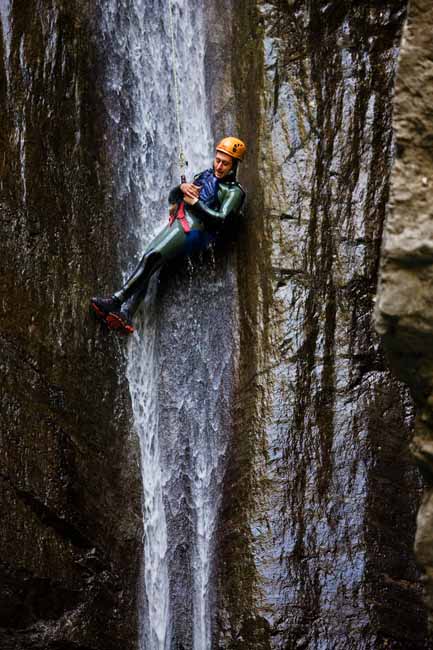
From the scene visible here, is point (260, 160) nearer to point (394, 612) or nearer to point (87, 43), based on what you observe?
point (87, 43)

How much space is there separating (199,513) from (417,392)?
297 centimetres

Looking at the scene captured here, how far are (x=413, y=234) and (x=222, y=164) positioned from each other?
2.78m

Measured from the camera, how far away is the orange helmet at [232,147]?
265 inches

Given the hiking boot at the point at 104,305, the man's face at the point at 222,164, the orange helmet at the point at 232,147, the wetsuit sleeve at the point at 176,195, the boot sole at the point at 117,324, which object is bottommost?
the boot sole at the point at 117,324

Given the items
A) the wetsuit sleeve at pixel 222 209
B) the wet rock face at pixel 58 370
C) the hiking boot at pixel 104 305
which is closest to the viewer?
the wet rock face at pixel 58 370

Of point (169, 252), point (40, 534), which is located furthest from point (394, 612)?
point (169, 252)

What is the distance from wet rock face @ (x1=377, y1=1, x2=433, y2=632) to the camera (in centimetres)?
421

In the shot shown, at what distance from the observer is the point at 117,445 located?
6.95m

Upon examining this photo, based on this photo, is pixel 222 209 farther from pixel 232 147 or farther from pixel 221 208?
pixel 232 147

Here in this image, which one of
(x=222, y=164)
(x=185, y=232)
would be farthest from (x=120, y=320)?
(x=222, y=164)

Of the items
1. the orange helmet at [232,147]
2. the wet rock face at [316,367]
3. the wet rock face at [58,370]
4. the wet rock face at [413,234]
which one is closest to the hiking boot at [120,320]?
the wet rock face at [58,370]

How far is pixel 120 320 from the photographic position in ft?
22.5

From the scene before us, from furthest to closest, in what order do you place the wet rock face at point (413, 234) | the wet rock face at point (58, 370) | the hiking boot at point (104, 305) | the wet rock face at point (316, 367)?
the hiking boot at point (104, 305) → the wet rock face at point (58, 370) → the wet rock face at point (316, 367) → the wet rock face at point (413, 234)

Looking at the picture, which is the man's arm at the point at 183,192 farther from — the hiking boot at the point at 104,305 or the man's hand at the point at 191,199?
the hiking boot at the point at 104,305
